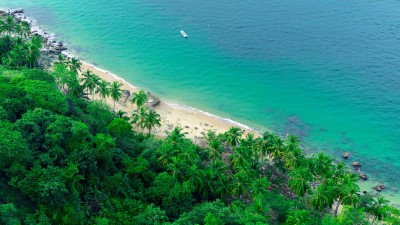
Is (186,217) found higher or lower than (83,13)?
lower

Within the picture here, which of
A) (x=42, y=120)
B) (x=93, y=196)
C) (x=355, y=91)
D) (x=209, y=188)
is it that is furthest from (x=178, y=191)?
(x=355, y=91)

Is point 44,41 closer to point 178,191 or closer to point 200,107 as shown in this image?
point 200,107

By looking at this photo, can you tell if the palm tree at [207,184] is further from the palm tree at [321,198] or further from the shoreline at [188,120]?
the shoreline at [188,120]

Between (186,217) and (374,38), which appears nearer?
(186,217)

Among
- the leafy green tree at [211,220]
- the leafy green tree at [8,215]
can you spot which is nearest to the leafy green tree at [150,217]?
the leafy green tree at [211,220]

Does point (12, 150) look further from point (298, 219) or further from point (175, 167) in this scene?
point (298, 219)

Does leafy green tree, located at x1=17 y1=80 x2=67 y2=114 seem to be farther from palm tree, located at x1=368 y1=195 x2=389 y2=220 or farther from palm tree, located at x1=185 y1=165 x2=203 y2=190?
palm tree, located at x1=368 y1=195 x2=389 y2=220

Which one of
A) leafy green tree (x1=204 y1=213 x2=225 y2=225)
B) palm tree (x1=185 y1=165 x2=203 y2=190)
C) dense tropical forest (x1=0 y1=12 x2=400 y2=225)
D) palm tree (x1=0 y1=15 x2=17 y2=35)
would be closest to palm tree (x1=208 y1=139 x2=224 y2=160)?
dense tropical forest (x1=0 y1=12 x2=400 y2=225)
